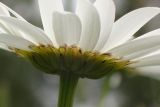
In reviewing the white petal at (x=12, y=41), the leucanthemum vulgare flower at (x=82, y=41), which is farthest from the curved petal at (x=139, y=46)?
the white petal at (x=12, y=41)

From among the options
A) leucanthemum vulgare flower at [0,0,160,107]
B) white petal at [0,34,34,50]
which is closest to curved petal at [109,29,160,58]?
leucanthemum vulgare flower at [0,0,160,107]

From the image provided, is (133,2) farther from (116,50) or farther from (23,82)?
(116,50)

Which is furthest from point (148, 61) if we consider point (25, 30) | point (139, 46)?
point (25, 30)

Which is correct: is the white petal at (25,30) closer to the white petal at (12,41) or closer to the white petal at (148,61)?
the white petal at (12,41)

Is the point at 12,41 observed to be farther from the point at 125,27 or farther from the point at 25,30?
the point at 125,27

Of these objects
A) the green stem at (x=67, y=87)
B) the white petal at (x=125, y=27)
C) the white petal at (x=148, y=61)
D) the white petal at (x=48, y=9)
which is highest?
the white petal at (x=48, y=9)

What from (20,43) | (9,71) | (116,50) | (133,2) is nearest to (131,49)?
(116,50)
